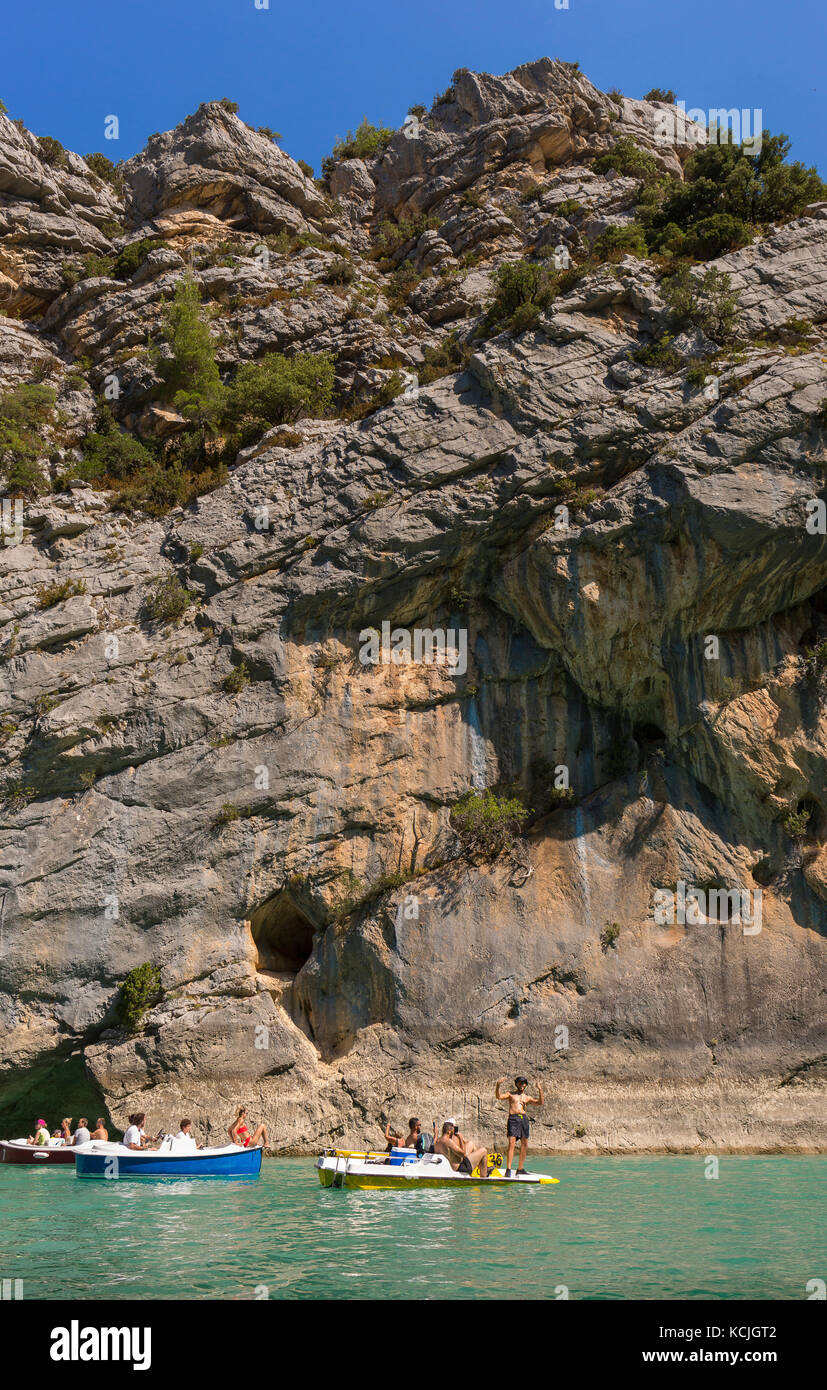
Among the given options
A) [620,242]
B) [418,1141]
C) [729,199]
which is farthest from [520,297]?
[418,1141]

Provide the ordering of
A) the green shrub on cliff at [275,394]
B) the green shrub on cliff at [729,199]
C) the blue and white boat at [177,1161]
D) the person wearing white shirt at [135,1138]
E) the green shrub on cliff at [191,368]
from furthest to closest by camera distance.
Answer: the green shrub on cliff at [191,368] < the green shrub on cliff at [275,394] < the green shrub on cliff at [729,199] < the person wearing white shirt at [135,1138] < the blue and white boat at [177,1161]

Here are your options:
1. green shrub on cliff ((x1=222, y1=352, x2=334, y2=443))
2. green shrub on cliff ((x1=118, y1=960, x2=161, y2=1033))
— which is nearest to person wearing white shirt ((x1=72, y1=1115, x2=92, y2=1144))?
green shrub on cliff ((x1=118, y1=960, x2=161, y2=1033))

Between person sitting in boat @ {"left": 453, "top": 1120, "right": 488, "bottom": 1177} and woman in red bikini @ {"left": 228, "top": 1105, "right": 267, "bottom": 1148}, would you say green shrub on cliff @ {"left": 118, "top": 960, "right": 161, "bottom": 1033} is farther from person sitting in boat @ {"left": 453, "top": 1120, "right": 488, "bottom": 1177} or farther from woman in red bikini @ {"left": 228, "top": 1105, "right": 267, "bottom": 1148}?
person sitting in boat @ {"left": 453, "top": 1120, "right": 488, "bottom": 1177}

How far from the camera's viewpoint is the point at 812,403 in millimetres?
24656

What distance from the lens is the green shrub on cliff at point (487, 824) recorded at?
24984 millimetres

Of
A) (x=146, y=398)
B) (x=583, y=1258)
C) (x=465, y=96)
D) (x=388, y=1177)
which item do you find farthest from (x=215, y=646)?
(x=465, y=96)

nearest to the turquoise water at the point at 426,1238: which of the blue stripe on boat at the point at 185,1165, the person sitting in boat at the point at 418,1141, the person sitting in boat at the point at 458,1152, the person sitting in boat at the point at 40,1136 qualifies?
the blue stripe on boat at the point at 185,1165

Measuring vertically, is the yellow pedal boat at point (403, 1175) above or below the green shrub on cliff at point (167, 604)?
below

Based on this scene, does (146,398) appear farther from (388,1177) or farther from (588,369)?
(388,1177)

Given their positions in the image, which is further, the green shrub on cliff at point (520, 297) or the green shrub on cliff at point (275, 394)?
the green shrub on cliff at point (275, 394)

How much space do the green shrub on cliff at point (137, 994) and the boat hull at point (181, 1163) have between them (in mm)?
3884

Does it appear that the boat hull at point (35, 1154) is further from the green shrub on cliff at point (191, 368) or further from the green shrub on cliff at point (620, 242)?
the green shrub on cliff at point (620, 242)

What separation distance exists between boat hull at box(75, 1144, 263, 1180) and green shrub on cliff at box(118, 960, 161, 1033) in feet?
12.7

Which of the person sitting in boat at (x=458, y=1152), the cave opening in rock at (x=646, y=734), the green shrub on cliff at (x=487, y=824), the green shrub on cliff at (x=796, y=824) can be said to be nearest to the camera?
the person sitting in boat at (x=458, y=1152)
